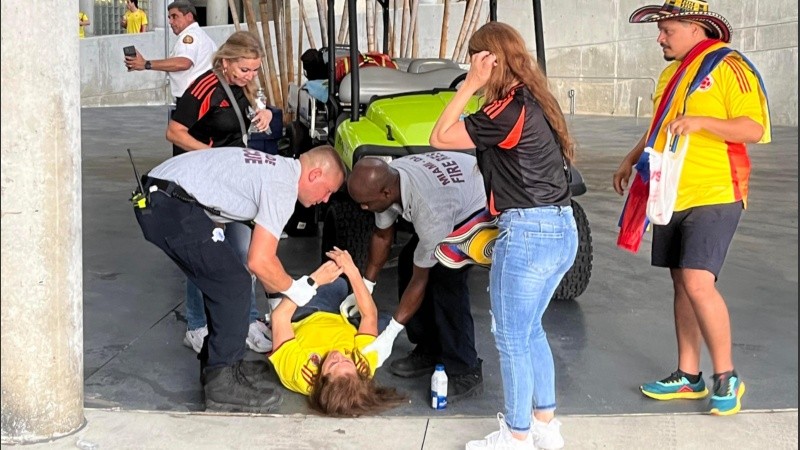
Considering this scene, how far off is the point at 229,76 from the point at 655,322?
8.25 ft

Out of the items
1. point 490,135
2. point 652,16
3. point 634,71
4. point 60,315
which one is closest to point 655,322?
point 652,16

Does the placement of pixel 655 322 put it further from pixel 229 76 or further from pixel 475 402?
pixel 229 76

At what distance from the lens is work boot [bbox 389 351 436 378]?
14.4ft

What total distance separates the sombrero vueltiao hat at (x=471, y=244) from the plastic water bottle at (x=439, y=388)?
0.46 meters

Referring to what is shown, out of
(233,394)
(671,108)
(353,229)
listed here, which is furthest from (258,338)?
(671,108)

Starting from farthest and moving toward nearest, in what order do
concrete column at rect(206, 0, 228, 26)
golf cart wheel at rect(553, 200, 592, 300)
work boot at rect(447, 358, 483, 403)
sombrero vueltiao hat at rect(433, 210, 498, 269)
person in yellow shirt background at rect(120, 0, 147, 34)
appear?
concrete column at rect(206, 0, 228, 26), person in yellow shirt background at rect(120, 0, 147, 34), golf cart wheel at rect(553, 200, 592, 300), work boot at rect(447, 358, 483, 403), sombrero vueltiao hat at rect(433, 210, 498, 269)

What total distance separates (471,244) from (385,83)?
263 centimetres

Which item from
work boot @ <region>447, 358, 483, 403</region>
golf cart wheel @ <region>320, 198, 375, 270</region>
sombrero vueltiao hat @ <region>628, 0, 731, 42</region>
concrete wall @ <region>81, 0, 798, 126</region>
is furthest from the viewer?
concrete wall @ <region>81, 0, 798, 126</region>

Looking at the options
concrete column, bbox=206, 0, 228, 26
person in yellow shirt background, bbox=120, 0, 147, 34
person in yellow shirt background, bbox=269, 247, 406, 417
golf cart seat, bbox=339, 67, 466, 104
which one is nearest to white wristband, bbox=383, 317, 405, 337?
person in yellow shirt background, bbox=269, 247, 406, 417

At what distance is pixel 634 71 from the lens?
18547 millimetres

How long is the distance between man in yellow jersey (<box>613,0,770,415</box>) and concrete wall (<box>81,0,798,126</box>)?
1302cm

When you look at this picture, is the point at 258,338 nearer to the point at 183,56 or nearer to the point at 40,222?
the point at 40,222

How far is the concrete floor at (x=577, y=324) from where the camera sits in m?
4.18

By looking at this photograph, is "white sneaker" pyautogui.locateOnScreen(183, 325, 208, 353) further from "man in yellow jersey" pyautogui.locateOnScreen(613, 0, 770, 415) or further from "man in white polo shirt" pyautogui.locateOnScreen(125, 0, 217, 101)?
"man in white polo shirt" pyautogui.locateOnScreen(125, 0, 217, 101)
